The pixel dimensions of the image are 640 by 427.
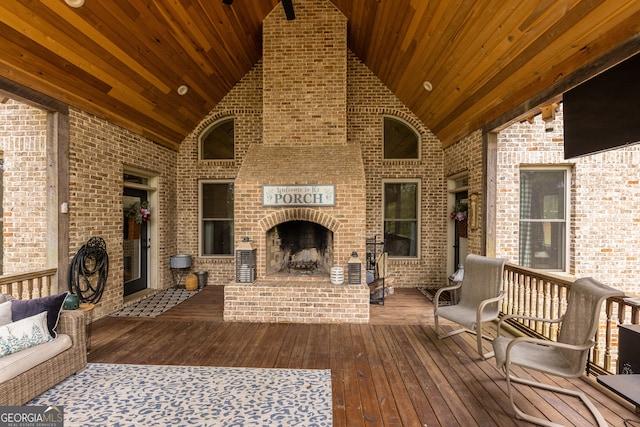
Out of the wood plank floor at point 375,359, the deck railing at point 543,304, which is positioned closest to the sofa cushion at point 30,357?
the wood plank floor at point 375,359

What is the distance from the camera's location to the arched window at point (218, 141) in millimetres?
6422

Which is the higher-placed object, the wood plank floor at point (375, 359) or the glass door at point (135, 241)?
the glass door at point (135, 241)

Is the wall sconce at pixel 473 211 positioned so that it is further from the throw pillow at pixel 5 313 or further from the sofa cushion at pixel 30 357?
the throw pillow at pixel 5 313

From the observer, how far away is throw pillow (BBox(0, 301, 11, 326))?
2.36 meters

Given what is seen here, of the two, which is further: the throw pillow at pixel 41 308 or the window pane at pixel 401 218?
the window pane at pixel 401 218

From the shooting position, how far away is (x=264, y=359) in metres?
3.03

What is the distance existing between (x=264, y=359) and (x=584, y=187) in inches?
200

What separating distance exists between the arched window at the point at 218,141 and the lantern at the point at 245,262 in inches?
112


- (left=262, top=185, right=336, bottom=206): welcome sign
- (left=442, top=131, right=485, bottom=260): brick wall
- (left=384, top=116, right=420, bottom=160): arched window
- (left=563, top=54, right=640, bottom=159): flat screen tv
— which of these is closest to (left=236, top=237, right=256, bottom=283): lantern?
(left=262, top=185, right=336, bottom=206): welcome sign

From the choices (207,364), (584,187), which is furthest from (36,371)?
(584,187)

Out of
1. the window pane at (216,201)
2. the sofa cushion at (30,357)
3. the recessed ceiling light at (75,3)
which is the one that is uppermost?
the recessed ceiling light at (75,3)

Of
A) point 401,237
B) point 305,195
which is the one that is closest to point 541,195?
Result: point 401,237

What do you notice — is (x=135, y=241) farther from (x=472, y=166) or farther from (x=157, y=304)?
(x=472, y=166)

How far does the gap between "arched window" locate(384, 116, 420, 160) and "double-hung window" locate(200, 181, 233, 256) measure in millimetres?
3514
